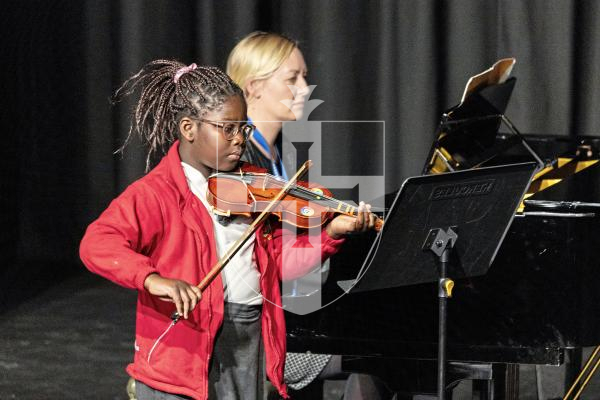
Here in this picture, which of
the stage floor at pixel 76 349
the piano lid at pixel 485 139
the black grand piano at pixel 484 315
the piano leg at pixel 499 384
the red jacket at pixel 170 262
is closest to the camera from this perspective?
the red jacket at pixel 170 262

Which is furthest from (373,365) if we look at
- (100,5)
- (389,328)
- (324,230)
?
(100,5)

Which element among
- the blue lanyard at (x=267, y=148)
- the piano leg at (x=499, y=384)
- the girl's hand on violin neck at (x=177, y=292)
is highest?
the blue lanyard at (x=267, y=148)

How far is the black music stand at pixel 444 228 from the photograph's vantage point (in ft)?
6.48

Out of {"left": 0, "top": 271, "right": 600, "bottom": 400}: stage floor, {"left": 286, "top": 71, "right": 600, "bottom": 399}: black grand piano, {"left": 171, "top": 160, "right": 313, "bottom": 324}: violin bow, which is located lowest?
{"left": 0, "top": 271, "right": 600, "bottom": 400}: stage floor

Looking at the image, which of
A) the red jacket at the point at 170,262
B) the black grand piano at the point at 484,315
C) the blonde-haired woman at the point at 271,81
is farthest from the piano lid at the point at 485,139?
the red jacket at the point at 170,262

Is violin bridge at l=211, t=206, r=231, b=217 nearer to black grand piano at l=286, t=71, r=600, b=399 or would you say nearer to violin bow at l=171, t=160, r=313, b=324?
violin bow at l=171, t=160, r=313, b=324

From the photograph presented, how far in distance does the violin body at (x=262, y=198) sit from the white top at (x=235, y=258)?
0.10ft

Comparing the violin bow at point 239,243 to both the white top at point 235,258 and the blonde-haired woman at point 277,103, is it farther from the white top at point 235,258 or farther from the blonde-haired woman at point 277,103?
the blonde-haired woman at point 277,103

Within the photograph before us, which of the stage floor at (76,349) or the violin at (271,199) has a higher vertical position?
the violin at (271,199)

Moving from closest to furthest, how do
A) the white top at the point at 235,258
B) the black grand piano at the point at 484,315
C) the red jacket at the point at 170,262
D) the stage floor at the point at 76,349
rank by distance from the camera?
the red jacket at the point at 170,262, the white top at the point at 235,258, the black grand piano at the point at 484,315, the stage floor at the point at 76,349

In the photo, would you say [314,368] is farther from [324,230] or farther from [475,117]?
[475,117]

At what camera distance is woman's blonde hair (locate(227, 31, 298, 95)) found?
2.73m

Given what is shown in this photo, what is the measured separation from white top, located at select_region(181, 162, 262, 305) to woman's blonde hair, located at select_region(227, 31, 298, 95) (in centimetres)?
72

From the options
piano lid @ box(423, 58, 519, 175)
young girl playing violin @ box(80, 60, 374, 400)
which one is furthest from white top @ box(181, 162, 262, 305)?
piano lid @ box(423, 58, 519, 175)
